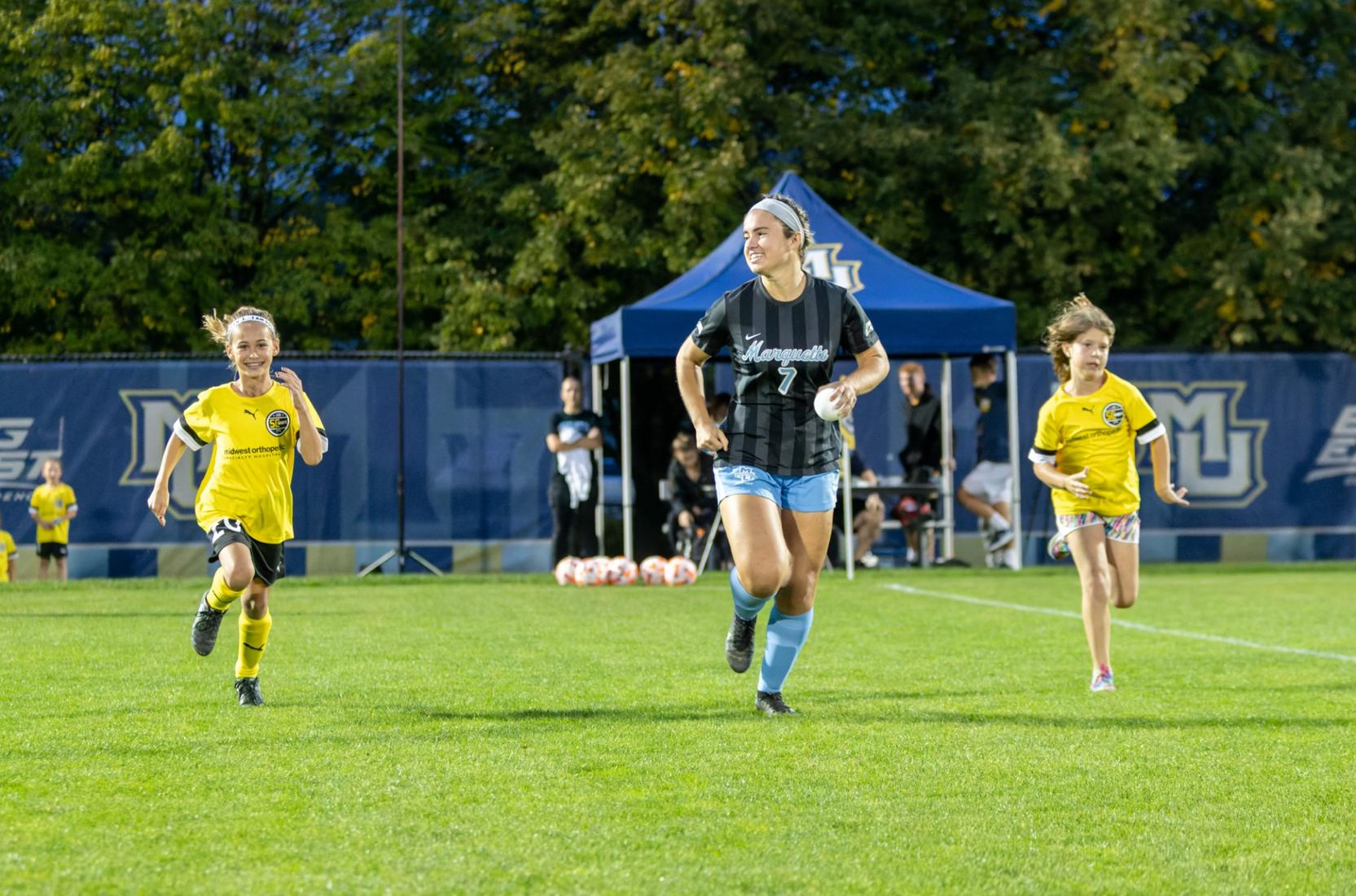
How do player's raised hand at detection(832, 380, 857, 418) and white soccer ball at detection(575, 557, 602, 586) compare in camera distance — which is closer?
player's raised hand at detection(832, 380, 857, 418)

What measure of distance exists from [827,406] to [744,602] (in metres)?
0.92

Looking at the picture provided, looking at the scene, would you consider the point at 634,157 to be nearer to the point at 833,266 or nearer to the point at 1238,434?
the point at 833,266

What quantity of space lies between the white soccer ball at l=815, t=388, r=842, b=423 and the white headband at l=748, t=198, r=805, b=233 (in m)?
0.76

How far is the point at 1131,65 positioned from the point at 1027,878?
20.8m

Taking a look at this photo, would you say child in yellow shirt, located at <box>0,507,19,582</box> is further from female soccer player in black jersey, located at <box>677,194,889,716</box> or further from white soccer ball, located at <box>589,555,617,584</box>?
female soccer player in black jersey, located at <box>677,194,889,716</box>

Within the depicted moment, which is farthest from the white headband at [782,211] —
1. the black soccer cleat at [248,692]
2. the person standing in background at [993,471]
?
the person standing in background at [993,471]

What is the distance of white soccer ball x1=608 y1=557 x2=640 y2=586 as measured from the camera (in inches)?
636

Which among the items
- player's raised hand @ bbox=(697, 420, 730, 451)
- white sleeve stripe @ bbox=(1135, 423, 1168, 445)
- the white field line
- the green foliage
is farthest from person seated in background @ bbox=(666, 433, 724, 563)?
player's raised hand @ bbox=(697, 420, 730, 451)

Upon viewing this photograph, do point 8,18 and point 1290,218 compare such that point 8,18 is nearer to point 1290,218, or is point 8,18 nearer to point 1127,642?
point 1290,218

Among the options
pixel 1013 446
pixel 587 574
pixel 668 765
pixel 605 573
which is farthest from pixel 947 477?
pixel 668 765

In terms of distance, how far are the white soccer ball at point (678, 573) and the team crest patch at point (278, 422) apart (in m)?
8.67

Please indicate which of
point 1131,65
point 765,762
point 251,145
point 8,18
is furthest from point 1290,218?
point 765,762

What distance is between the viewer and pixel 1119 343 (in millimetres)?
25312

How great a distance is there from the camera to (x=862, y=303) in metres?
16.2
